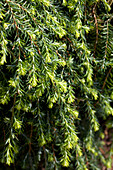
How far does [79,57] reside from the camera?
3.67ft

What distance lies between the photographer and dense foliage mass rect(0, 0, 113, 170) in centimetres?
95

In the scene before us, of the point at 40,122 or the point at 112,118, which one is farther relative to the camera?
the point at 112,118

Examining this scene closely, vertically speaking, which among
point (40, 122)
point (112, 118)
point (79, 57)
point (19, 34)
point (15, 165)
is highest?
point (19, 34)

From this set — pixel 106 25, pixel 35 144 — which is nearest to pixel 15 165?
pixel 35 144

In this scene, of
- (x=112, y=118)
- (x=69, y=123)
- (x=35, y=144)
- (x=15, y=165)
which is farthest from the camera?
(x=112, y=118)

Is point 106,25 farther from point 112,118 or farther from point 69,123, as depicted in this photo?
point 112,118

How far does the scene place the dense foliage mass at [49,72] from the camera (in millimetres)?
953

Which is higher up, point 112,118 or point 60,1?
point 60,1

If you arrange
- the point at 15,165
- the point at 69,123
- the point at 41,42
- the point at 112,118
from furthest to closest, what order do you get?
1. the point at 112,118
2. the point at 15,165
3. the point at 69,123
4. the point at 41,42

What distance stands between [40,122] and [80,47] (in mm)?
500

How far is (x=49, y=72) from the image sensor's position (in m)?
0.94

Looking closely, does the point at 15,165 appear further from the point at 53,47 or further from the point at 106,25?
the point at 106,25

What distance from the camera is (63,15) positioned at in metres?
1.10

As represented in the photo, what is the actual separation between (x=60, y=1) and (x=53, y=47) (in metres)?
0.28
